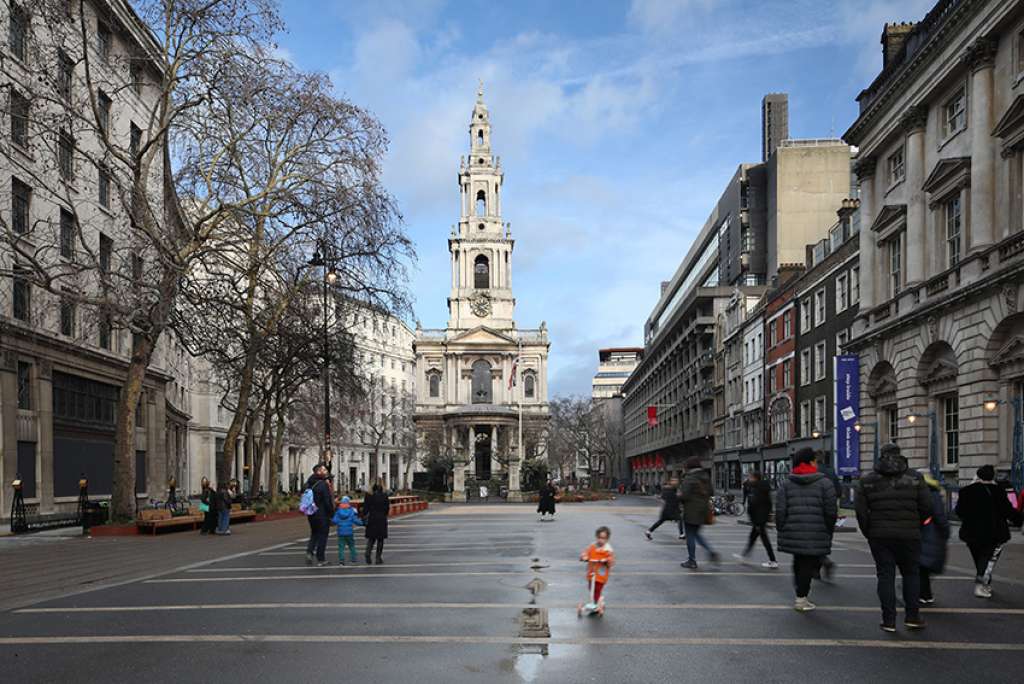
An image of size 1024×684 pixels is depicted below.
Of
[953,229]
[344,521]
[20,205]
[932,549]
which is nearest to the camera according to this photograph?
[932,549]

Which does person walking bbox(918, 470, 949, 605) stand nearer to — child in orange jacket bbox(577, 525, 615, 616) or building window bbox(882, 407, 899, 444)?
child in orange jacket bbox(577, 525, 615, 616)

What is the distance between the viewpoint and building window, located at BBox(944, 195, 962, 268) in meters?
27.7

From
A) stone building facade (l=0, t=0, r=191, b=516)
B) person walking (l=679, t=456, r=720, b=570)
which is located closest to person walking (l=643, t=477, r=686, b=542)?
person walking (l=679, t=456, r=720, b=570)

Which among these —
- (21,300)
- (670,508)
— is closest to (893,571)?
(670,508)

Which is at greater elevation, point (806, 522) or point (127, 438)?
point (127, 438)

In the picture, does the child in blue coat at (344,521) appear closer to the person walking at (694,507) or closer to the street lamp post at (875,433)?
the person walking at (694,507)

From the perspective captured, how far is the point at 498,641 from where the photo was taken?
902cm

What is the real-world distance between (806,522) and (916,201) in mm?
22388

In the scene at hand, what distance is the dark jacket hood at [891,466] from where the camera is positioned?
31.4 ft

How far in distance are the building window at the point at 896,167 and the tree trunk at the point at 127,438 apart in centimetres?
2395

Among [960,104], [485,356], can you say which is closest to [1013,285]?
[960,104]

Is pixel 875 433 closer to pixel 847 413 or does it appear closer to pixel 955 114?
pixel 847 413

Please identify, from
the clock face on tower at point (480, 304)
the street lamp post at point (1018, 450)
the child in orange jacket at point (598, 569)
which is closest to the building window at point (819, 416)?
the street lamp post at point (1018, 450)

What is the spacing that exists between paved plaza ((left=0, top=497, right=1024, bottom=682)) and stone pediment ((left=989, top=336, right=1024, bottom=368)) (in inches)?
357
